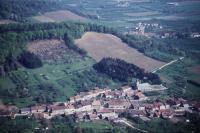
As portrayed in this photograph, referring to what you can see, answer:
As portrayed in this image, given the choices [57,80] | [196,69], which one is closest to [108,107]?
[57,80]

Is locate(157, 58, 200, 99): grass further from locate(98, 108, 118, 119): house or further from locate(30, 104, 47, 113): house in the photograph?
locate(30, 104, 47, 113): house

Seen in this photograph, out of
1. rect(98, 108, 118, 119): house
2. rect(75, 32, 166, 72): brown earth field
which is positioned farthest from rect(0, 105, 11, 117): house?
rect(75, 32, 166, 72): brown earth field

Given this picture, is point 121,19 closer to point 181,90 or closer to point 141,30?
point 141,30

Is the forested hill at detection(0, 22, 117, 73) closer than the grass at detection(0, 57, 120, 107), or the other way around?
the grass at detection(0, 57, 120, 107)

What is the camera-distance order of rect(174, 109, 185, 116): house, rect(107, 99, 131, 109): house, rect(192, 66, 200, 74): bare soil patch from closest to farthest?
rect(174, 109, 185, 116): house < rect(107, 99, 131, 109): house < rect(192, 66, 200, 74): bare soil patch

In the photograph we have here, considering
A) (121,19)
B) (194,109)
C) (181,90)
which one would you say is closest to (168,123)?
(194,109)

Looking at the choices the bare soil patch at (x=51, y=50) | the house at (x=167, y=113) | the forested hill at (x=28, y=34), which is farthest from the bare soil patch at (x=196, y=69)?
the bare soil patch at (x=51, y=50)

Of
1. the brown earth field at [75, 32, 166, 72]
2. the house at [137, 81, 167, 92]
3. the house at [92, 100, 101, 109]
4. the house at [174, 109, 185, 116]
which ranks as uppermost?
the brown earth field at [75, 32, 166, 72]
